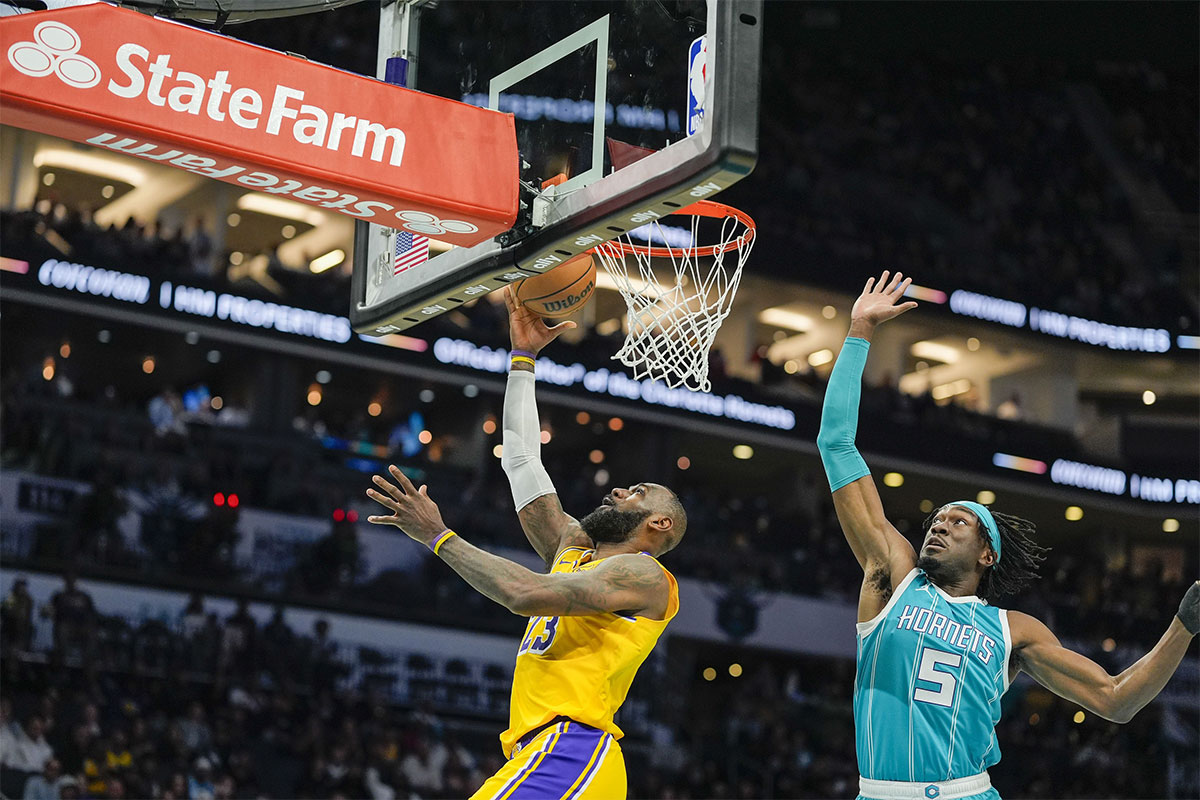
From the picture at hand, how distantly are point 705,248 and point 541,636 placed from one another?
2030mm

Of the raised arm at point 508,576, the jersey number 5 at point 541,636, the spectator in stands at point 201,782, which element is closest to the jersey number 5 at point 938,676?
the raised arm at point 508,576

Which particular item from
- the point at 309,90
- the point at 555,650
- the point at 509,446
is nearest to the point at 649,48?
the point at 309,90

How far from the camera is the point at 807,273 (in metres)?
27.3

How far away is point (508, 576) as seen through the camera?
457 cm

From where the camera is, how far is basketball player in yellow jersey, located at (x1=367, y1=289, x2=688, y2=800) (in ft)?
15.2

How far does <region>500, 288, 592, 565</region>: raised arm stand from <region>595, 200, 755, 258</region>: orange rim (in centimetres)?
43

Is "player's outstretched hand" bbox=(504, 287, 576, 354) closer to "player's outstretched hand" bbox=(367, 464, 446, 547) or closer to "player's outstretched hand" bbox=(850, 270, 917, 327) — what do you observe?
"player's outstretched hand" bbox=(850, 270, 917, 327)

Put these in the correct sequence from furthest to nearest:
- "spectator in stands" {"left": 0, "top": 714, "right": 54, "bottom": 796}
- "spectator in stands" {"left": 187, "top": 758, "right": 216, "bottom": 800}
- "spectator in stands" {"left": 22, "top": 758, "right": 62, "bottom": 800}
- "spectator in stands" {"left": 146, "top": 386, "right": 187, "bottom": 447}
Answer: "spectator in stands" {"left": 146, "top": 386, "right": 187, "bottom": 447}, "spectator in stands" {"left": 187, "top": 758, "right": 216, "bottom": 800}, "spectator in stands" {"left": 0, "top": 714, "right": 54, "bottom": 796}, "spectator in stands" {"left": 22, "top": 758, "right": 62, "bottom": 800}

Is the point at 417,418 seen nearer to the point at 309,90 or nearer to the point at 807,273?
the point at 807,273

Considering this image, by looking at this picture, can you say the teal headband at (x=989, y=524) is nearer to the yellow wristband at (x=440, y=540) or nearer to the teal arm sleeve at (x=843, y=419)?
the teal arm sleeve at (x=843, y=419)

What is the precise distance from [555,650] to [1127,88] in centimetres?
3407

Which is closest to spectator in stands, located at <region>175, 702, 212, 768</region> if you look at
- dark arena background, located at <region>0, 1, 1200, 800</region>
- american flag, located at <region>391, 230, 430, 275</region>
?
dark arena background, located at <region>0, 1, 1200, 800</region>

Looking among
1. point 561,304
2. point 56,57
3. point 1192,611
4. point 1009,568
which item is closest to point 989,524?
point 1009,568

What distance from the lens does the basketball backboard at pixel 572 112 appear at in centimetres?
436
